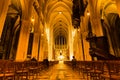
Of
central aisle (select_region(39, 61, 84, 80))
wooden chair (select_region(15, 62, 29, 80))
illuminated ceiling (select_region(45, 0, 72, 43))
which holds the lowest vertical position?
central aisle (select_region(39, 61, 84, 80))

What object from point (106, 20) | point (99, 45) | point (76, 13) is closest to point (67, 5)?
point (106, 20)

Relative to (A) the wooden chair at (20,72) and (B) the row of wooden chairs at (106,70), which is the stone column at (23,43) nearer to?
(A) the wooden chair at (20,72)

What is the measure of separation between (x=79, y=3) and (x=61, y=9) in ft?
66.5

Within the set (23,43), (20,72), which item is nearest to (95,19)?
(23,43)

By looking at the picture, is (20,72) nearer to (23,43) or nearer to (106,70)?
(106,70)

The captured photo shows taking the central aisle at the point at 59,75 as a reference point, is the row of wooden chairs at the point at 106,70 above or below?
above

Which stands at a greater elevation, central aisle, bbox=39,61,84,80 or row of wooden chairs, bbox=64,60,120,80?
row of wooden chairs, bbox=64,60,120,80

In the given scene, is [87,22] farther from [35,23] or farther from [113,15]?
[35,23]

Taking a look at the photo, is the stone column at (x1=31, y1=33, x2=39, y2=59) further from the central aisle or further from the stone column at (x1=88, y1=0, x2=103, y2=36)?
the stone column at (x1=88, y1=0, x2=103, y2=36)

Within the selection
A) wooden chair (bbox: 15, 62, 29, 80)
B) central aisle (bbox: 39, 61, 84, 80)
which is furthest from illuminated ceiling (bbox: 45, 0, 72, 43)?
wooden chair (bbox: 15, 62, 29, 80)

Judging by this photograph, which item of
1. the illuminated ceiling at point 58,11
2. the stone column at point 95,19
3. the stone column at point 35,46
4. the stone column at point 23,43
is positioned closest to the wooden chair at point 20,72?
the stone column at point 23,43

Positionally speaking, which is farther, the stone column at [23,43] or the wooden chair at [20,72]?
the stone column at [23,43]

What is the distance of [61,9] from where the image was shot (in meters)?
35.7

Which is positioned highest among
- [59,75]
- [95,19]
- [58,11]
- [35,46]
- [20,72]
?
[58,11]
